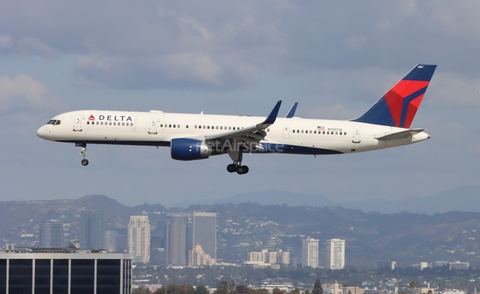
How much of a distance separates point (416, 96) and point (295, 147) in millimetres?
11978

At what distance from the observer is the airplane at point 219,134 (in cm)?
6725

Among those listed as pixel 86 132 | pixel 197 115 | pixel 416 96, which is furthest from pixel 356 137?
pixel 86 132

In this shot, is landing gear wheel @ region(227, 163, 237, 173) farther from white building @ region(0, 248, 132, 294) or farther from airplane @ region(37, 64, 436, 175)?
white building @ region(0, 248, 132, 294)

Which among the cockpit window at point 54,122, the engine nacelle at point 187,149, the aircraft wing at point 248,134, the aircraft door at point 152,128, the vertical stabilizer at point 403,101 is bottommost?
the engine nacelle at point 187,149

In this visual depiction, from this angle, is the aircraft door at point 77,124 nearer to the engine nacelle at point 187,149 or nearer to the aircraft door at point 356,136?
the engine nacelle at point 187,149

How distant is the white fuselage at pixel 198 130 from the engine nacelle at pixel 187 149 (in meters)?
1.05

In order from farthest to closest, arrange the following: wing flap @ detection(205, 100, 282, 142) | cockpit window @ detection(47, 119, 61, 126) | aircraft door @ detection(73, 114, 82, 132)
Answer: cockpit window @ detection(47, 119, 61, 126) → aircraft door @ detection(73, 114, 82, 132) → wing flap @ detection(205, 100, 282, 142)

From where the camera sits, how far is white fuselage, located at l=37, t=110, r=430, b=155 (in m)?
68.1

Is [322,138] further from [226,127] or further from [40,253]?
[40,253]

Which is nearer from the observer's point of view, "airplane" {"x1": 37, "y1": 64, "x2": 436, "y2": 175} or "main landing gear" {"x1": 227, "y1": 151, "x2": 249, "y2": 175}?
"airplane" {"x1": 37, "y1": 64, "x2": 436, "y2": 175}

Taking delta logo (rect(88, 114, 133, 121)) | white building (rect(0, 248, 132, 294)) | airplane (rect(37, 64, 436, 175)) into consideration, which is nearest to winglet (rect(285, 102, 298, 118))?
airplane (rect(37, 64, 436, 175))

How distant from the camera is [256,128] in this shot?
64.9 meters

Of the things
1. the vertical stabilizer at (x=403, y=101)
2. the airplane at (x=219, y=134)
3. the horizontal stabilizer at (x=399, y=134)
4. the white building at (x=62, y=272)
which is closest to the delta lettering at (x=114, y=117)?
the airplane at (x=219, y=134)

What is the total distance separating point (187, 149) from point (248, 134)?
4604 millimetres
